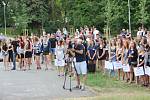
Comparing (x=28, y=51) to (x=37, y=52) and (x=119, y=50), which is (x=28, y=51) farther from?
(x=119, y=50)

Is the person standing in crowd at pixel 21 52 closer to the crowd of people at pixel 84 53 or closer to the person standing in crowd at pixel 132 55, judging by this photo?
the crowd of people at pixel 84 53

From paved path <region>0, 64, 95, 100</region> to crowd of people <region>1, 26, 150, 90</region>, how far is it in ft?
2.96

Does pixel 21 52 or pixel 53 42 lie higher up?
pixel 53 42

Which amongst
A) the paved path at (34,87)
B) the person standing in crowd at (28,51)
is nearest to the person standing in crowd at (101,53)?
the paved path at (34,87)

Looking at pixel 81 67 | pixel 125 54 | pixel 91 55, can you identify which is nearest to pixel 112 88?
pixel 81 67

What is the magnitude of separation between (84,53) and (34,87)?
7.79 feet

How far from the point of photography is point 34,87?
1895 cm

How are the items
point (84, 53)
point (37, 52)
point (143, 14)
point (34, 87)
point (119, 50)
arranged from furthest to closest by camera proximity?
point (143, 14) < point (37, 52) < point (119, 50) < point (34, 87) < point (84, 53)

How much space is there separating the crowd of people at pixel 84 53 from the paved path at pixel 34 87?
902 mm

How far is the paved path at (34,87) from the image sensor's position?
16.4m

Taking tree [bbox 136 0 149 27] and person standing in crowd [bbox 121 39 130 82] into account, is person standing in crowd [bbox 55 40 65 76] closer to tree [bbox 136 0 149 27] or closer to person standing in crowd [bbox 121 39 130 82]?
person standing in crowd [bbox 121 39 130 82]

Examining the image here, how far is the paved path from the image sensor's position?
16.4 meters

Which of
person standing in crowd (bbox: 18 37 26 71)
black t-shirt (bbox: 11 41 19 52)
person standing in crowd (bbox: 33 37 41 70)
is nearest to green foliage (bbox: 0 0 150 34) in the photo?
person standing in crowd (bbox: 33 37 41 70)

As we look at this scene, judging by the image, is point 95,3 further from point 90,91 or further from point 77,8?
point 90,91
